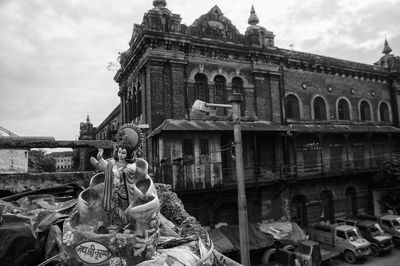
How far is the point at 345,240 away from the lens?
52.6 ft

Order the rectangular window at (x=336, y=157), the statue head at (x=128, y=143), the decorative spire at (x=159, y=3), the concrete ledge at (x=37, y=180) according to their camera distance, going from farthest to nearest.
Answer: the rectangular window at (x=336, y=157) → the decorative spire at (x=159, y=3) → the concrete ledge at (x=37, y=180) → the statue head at (x=128, y=143)

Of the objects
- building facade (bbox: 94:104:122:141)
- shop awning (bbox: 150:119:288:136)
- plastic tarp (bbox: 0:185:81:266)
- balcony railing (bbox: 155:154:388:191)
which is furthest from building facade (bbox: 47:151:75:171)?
plastic tarp (bbox: 0:185:81:266)

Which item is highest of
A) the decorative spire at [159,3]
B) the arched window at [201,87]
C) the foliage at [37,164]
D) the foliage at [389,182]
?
the decorative spire at [159,3]

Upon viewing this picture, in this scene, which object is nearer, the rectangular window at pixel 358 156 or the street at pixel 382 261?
the street at pixel 382 261

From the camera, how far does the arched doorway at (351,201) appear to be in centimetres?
2183

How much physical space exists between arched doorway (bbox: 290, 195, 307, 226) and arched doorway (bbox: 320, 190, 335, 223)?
5.71 ft

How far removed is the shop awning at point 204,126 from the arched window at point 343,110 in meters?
7.37

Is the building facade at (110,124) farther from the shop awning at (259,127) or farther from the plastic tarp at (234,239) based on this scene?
the plastic tarp at (234,239)

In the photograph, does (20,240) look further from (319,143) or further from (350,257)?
(319,143)

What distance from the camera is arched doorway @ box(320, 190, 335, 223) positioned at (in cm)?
2080

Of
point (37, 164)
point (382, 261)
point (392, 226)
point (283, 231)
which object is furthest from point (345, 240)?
point (37, 164)

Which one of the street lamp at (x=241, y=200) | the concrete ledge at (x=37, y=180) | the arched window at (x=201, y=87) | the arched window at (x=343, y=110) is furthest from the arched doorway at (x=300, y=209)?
the concrete ledge at (x=37, y=180)

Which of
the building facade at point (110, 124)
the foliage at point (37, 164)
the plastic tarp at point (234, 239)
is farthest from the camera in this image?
the building facade at point (110, 124)

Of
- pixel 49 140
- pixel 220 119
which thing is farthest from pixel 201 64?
pixel 49 140
